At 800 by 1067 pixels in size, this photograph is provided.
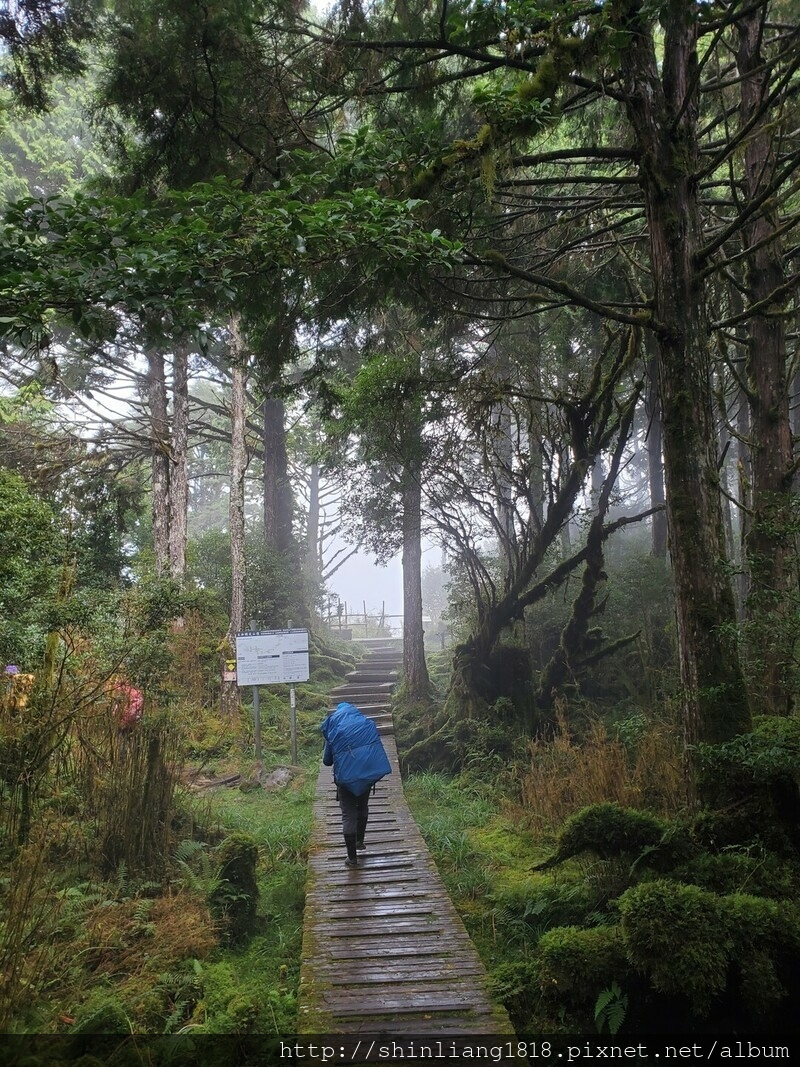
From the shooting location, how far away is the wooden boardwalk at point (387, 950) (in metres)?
3.77

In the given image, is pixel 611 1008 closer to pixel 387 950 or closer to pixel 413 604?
pixel 387 950

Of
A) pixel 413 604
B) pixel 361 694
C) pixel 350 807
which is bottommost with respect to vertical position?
pixel 350 807

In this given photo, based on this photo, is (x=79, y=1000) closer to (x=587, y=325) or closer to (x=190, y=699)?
(x=190, y=699)

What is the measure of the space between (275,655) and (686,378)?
8.30 meters

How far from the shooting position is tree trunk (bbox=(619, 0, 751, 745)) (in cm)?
468

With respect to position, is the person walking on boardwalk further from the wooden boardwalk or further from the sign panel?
the sign panel

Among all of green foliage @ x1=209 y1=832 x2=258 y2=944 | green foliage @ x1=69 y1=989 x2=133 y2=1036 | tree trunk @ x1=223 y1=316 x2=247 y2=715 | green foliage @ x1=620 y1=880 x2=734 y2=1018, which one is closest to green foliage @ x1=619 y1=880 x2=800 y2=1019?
green foliage @ x1=620 y1=880 x2=734 y2=1018

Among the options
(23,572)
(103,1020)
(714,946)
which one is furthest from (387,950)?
(23,572)

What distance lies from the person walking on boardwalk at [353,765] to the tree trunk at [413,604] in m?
5.73

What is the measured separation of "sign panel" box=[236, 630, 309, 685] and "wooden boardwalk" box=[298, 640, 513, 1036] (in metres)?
4.24

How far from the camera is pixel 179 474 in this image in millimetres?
14109

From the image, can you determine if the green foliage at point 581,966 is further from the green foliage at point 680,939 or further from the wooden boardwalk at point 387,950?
the wooden boardwalk at point 387,950

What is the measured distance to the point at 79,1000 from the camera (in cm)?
395

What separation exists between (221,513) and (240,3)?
35.6m
